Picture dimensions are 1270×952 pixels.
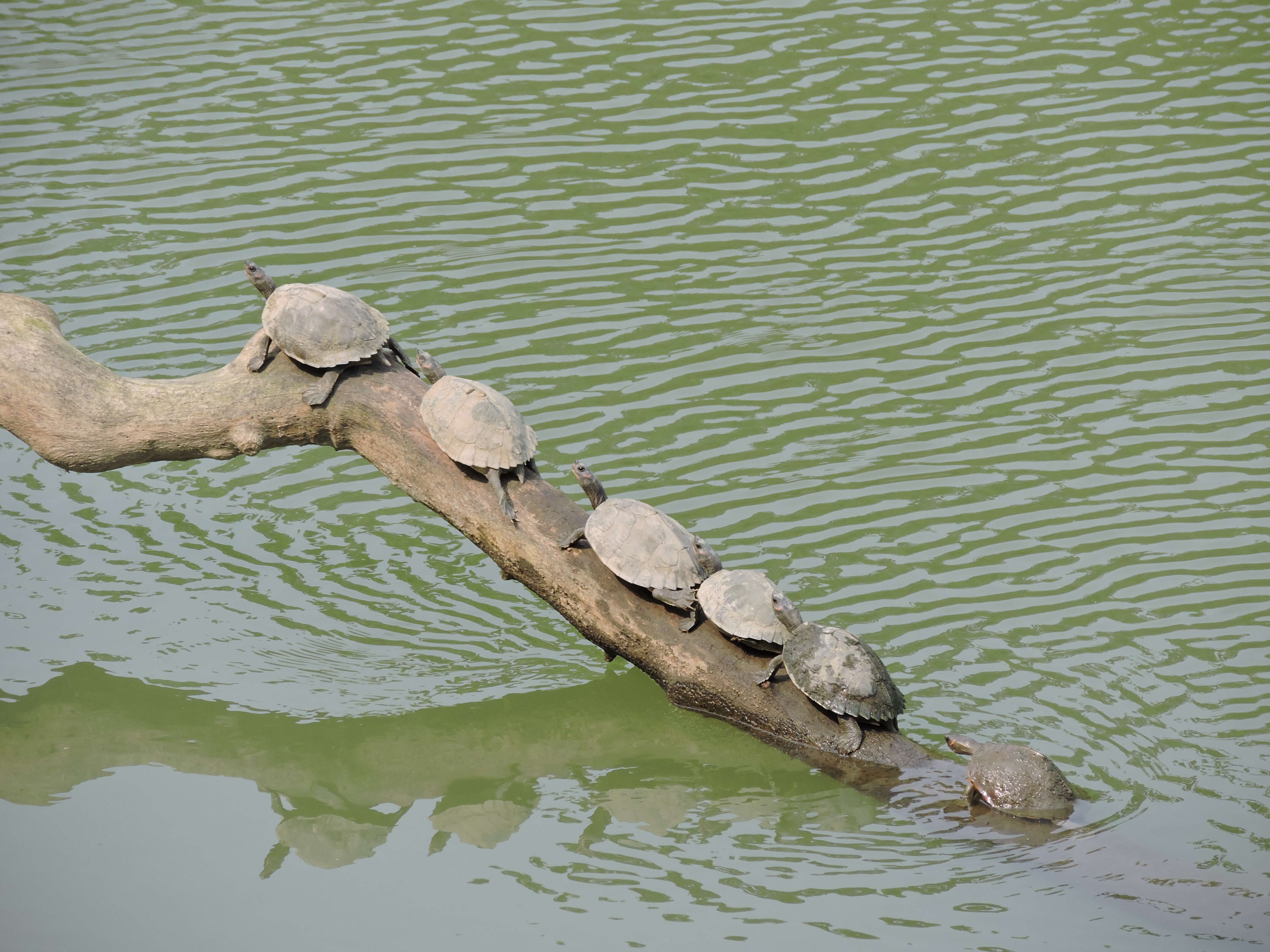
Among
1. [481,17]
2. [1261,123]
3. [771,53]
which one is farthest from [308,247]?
[1261,123]

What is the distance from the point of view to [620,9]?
12773mm

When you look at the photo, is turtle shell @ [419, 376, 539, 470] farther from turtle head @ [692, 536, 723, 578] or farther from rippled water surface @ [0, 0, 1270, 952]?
rippled water surface @ [0, 0, 1270, 952]

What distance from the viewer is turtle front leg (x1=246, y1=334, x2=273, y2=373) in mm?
6023

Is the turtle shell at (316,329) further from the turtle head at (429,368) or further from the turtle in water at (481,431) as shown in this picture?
the turtle in water at (481,431)

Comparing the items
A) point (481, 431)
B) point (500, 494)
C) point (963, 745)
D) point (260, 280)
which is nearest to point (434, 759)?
point (500, 494)

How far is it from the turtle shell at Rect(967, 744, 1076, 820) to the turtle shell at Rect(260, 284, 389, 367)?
3378 mm

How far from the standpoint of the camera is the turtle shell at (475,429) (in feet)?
18.7

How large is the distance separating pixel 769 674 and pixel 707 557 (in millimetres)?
602

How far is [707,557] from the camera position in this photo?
575 cm

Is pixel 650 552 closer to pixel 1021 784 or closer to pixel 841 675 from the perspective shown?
pixel 841 675

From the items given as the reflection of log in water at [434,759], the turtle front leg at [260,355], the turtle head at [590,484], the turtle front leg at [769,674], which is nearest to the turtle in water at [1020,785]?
the reflection of log in water at [434,759]

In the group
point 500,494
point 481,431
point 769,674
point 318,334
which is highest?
point 318,334

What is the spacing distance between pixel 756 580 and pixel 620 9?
8889mm

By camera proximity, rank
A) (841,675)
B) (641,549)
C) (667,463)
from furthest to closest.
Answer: (667,463)
(641,549)
(841,675)
